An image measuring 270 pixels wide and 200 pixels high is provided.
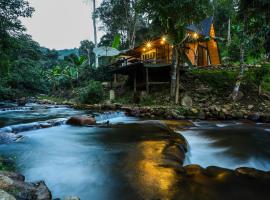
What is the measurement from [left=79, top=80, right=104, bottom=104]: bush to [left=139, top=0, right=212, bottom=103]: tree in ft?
23.1

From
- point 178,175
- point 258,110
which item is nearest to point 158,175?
point 178,175

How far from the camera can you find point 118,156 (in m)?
6.37

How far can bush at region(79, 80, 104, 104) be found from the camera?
20267 mm

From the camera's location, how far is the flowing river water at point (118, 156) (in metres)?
4.61

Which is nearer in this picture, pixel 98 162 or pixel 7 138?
pixel 98 162

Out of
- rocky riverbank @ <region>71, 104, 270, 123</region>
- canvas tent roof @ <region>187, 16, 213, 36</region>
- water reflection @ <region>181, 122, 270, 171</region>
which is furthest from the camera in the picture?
canvas tent roof @ <region>187, 16, 213, 36</region>

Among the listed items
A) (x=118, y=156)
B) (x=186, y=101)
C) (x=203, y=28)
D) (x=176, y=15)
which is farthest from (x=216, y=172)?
(x=203, y=28)

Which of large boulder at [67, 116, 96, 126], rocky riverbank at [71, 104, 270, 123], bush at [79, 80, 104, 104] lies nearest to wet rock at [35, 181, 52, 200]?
large boulder at [67, 116, 96, 126]

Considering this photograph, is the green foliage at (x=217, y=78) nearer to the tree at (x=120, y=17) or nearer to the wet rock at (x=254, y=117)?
the wet rock at (x=254, y=117)

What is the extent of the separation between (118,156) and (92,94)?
48.3 feet

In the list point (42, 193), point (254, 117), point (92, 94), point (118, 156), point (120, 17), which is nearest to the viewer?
point (42, 193)

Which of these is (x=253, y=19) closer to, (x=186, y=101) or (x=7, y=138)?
(x=186, y=101)

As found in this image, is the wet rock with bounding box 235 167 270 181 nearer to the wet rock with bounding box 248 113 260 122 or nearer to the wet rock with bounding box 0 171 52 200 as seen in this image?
the wet rock with bounding box 0 171 52 200

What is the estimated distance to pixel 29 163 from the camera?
19.4 ft
